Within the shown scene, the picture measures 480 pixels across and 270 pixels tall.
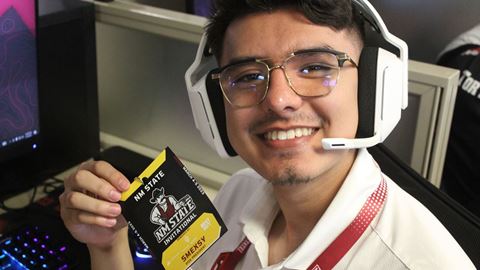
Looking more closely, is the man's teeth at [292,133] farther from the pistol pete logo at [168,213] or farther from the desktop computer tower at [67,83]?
the desktop computer tower at [67,83]

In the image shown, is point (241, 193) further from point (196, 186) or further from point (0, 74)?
point (0, 74)

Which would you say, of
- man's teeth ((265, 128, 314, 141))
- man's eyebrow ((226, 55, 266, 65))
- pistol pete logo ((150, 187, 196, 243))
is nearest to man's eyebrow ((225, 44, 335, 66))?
man's eyebrow ((226, 55, 266, 65))

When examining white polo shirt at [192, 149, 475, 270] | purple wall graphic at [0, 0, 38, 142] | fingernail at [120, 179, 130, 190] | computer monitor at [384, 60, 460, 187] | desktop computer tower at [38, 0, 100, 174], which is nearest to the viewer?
white polo shirt at [192, 149, 475, 270]

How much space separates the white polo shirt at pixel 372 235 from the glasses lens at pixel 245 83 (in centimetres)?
19

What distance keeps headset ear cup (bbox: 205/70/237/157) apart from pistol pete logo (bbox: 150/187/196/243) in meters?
0.14

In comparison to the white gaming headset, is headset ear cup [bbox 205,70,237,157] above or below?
below

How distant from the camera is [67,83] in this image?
1.43 m

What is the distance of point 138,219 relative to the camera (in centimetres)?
86

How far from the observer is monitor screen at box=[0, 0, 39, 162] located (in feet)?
3.93

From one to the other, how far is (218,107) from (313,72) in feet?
0.61

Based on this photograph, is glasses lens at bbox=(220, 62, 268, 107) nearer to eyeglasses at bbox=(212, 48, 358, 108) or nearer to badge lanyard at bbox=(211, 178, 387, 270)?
eyeglasses at bbox=(212, 48, 358, 108)

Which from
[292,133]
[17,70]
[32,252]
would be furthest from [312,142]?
[17,70]

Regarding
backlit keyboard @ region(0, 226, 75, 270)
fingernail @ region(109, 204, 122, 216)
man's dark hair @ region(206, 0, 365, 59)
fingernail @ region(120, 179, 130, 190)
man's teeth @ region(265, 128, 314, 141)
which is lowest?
backlit keyboard @ region(0, 226, 75, 270)

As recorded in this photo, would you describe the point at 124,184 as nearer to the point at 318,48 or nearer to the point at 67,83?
the point at 318,48
